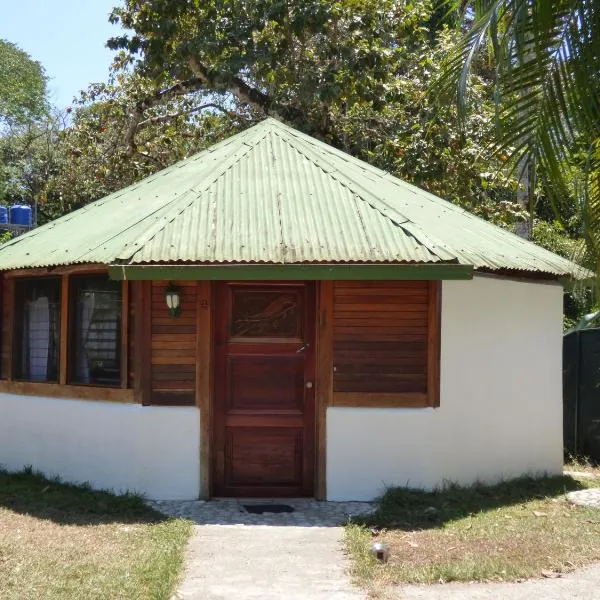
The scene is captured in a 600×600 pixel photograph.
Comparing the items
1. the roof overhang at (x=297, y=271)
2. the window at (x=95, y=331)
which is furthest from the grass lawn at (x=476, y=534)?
the window at (x=95, y=331)

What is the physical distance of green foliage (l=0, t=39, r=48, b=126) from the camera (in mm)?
36594

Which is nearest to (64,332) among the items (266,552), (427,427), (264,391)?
(264,391)

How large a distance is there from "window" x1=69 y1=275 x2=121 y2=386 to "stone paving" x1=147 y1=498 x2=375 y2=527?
1.47m

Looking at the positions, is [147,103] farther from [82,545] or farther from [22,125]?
[22,125]

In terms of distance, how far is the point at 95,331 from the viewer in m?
9.20

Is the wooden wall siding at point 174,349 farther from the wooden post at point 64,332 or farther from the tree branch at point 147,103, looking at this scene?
the tree branch at point 147,103

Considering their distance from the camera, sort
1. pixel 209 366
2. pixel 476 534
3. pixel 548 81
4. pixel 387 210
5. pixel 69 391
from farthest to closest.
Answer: pixel 69 391 → pixel 387 210 → pixel 209 366 → pixel 476 534 → pixel 548 81

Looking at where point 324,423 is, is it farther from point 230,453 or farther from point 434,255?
point 434,255

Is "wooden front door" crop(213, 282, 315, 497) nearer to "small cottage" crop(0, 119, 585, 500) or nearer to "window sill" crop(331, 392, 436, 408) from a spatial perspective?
"small cottage" crop(0, 119, 585, 500)

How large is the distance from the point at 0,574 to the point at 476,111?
11.6 m

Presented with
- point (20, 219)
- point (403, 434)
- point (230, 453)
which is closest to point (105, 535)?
point (230, 453)

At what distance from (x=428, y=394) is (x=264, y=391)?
1.58 m

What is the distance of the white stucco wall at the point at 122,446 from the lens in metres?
8.49

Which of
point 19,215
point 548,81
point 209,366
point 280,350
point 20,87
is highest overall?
point 20,87
